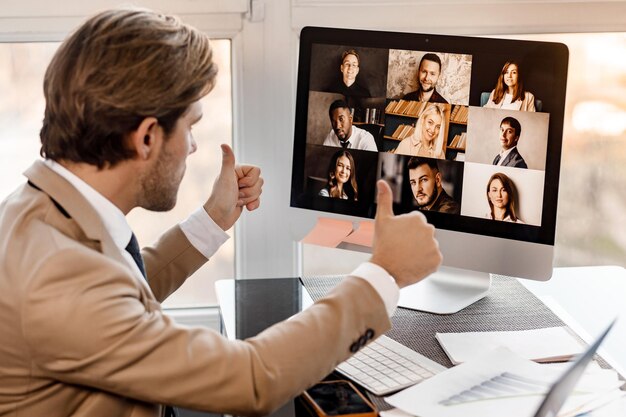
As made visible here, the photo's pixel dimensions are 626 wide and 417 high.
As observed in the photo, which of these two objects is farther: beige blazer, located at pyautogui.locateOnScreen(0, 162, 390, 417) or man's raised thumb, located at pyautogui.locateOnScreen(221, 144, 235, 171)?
man's raised thumb, located at pyautogui.locateOnScreen(221, 144, 235, 171)

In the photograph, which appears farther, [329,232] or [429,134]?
[329,232]

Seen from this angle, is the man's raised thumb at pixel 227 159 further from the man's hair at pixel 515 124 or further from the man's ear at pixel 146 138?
the man's hair at pixel 515 124

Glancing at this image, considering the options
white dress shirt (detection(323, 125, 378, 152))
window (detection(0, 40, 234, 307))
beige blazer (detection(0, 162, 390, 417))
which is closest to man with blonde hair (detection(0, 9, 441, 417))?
beige blazer (detection(0, 162, 390, 417))

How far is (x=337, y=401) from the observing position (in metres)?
1.28

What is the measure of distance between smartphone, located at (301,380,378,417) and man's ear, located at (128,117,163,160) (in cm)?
43

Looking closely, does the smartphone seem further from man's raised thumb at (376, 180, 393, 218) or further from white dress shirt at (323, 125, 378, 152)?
white dress shirt at (323, 125, 378, 152)

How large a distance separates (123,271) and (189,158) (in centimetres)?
Result: 92

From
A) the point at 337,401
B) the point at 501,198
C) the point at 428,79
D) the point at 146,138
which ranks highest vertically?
the point at 428,79

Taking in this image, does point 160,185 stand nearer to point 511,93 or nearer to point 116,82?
point 116,82

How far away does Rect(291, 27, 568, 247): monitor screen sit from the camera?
59.5 inches

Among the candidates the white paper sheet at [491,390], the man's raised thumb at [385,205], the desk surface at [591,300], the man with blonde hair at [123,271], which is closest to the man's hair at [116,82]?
the man with blonde hair at [123,271]

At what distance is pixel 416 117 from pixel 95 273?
72cm

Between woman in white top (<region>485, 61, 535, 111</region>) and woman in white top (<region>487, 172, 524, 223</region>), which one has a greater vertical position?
woman in white top (<region>485, 61, 535, 111</region>)

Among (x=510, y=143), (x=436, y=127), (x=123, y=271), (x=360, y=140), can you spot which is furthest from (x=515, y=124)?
(x=123, y=271)
